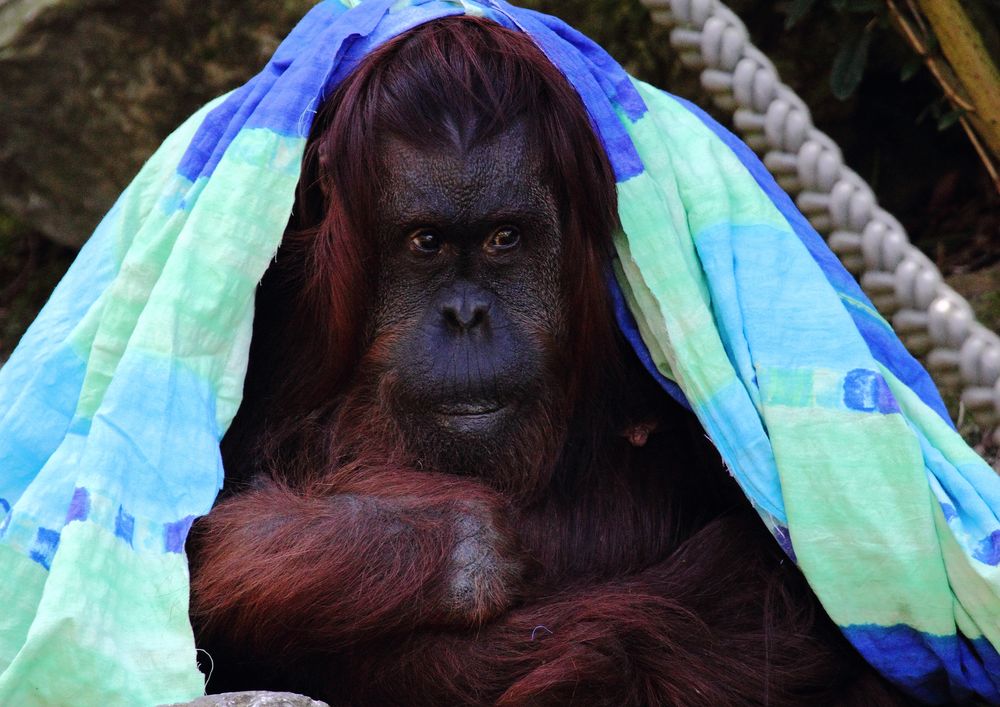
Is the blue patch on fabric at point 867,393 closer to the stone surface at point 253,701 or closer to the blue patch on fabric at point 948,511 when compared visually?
the blue patch on fabric at point 948,511

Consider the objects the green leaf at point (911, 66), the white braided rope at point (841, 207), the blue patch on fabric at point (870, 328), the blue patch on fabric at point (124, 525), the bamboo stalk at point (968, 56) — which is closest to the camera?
the blue patch on fabric at point (124, 525)

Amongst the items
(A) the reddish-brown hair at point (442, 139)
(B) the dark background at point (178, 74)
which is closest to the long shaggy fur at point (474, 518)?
(A) the reddish-brown hair at point (442, 139)

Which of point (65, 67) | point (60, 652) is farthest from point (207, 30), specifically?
point (60, 652)

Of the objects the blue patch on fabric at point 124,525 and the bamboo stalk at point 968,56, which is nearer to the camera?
the blue patch on fabric at point 124,525

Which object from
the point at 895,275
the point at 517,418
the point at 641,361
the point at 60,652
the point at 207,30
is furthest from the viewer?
the point at 207,30

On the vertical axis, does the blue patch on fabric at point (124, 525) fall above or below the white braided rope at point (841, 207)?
below

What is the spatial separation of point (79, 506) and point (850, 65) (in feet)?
7.28

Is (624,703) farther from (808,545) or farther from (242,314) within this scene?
(242,314)

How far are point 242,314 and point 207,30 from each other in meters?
1.59

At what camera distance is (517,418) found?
2283 millimetres

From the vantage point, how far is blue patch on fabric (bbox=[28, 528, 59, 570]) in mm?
2139

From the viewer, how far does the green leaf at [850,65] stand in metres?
3.50

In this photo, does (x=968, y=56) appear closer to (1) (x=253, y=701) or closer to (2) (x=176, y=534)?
(2) (x=176, y=534)

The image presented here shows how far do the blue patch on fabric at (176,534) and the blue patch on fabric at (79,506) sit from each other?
11cm
